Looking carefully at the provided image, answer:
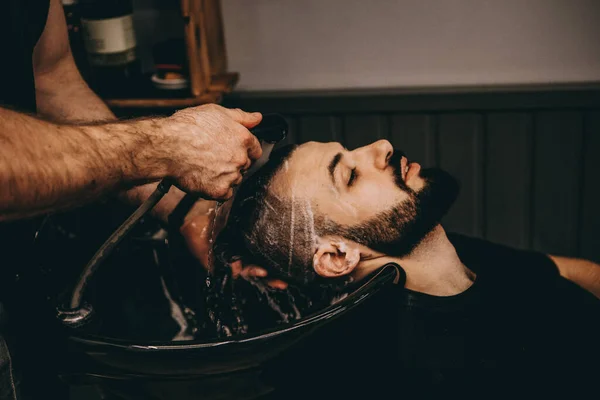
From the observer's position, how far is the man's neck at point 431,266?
1565 mm

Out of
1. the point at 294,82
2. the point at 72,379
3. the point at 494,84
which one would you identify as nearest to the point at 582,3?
the point at 494,84

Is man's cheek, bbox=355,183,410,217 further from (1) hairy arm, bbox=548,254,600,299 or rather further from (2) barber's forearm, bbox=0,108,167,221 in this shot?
(1) hairy arm, bbox=548,254,600,299

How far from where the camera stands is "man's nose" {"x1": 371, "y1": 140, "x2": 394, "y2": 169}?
1563mm

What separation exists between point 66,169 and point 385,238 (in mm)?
751

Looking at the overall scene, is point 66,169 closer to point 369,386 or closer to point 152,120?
point 152,120

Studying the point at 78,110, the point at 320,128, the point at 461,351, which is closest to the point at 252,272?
the point at 461,351

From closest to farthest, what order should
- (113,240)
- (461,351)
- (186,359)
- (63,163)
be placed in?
(63,163) < (186,359) < (113,240) < (461,351)

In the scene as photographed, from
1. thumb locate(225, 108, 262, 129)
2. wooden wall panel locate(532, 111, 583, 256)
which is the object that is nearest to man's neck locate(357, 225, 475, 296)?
thumb locate(225, 108, 262, 129)

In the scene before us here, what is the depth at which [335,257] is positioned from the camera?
1.53 meters

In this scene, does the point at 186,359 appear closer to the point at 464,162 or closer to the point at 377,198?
the point at 377,198

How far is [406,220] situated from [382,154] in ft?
0.54

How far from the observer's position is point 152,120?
1.27m

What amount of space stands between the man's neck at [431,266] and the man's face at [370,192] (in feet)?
0.08

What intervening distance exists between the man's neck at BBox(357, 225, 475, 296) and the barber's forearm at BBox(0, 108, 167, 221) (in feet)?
1.99
